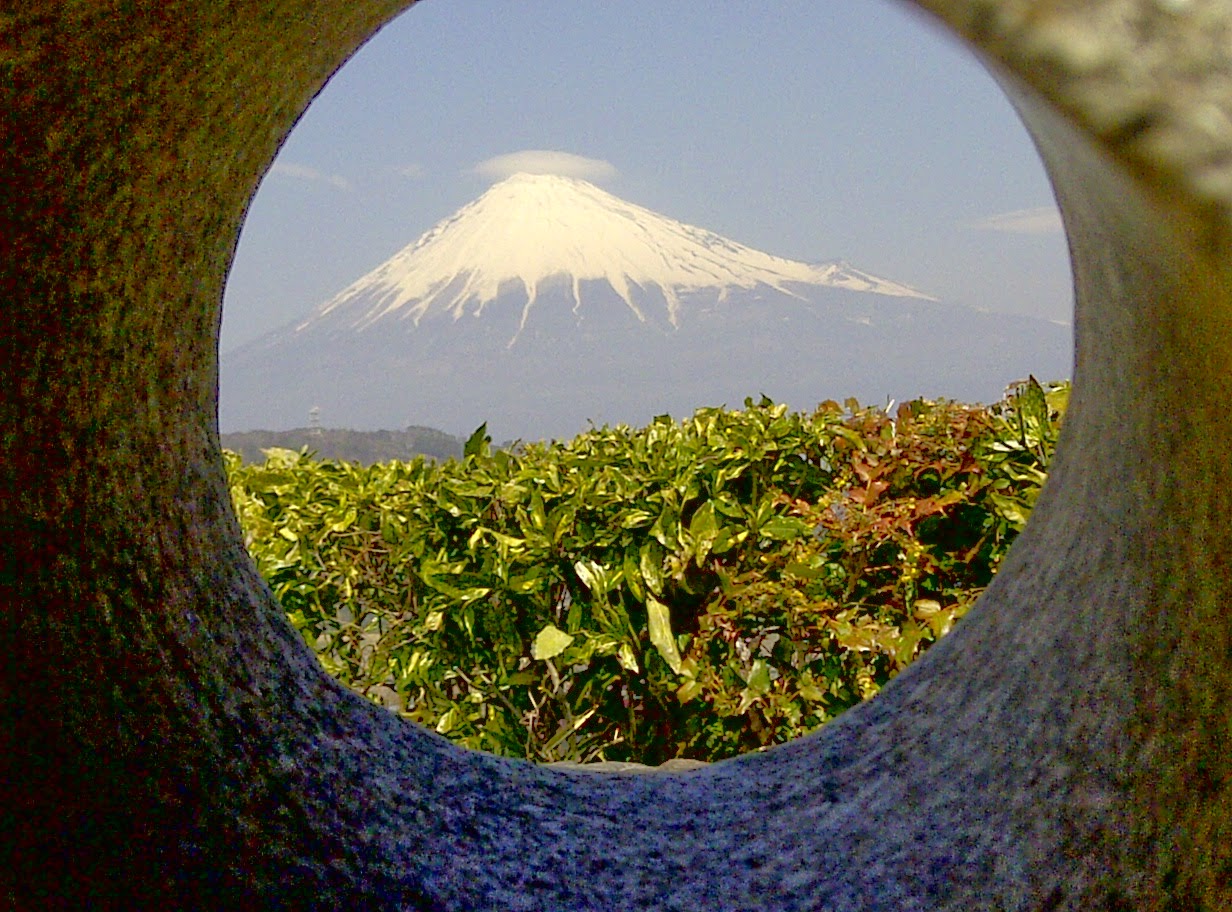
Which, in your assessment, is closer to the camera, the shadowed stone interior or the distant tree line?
the shadowed stone interior

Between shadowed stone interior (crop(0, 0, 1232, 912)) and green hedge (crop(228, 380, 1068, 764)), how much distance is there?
3.68 ft

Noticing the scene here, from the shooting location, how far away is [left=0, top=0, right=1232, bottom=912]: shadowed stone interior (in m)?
1.03

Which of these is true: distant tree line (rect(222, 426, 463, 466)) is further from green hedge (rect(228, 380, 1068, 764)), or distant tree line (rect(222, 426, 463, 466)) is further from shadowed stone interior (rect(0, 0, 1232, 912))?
shadowed stone interior (rect(0, 0, 1232, 912))

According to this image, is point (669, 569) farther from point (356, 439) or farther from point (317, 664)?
point (356, 439)

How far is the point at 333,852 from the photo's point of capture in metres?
1.50

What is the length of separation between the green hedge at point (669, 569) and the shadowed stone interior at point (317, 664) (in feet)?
3.68

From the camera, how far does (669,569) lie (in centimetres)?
300

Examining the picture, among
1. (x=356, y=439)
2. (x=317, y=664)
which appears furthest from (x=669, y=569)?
(x=356, y=439)

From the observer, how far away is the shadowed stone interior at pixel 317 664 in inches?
40.4

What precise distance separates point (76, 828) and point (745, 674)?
2.10 meters

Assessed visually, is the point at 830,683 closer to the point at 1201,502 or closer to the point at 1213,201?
the point at 1201,502

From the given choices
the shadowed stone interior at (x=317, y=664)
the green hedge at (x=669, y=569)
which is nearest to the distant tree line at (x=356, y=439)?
the green hedge at (x=669, y=569)

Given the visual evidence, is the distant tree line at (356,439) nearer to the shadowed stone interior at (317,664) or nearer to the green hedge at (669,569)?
the green hedge at (669,569)

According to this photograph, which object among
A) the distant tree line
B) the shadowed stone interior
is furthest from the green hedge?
the distant tree line
